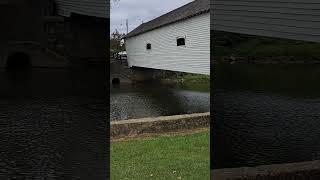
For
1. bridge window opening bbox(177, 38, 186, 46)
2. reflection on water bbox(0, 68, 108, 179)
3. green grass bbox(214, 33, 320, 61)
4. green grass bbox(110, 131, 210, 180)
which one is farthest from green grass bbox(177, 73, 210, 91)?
reflection on water bbox(0, 68, 108, 179)

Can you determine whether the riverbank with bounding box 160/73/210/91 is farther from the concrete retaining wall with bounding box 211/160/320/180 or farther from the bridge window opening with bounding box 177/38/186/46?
the concrete retaining wall with bounding box 211/160/320/180

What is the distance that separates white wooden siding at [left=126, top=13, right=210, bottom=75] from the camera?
13148 millimetres

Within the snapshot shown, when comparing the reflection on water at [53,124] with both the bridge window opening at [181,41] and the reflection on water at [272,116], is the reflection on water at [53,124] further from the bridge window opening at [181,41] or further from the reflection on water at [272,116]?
the bridge window opening at [181,41]

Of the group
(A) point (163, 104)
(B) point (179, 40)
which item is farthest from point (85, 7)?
(A) point (163, 104)

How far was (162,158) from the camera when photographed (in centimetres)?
475

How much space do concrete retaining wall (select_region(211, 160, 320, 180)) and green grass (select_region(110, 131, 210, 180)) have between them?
732 millimetres

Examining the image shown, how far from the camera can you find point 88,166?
2104 mm

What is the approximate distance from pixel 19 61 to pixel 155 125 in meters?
4.82

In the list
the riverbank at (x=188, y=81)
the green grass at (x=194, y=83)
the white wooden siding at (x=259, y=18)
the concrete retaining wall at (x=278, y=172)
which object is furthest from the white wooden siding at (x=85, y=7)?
the green grass at (x=194, y=83)

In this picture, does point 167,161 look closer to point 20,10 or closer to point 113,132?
point 113,132

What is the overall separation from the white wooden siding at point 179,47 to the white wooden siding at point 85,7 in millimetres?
10535

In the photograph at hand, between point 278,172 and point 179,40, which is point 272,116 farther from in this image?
point 179,40

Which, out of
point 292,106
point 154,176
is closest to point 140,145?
point 154,176

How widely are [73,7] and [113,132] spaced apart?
172 inches
